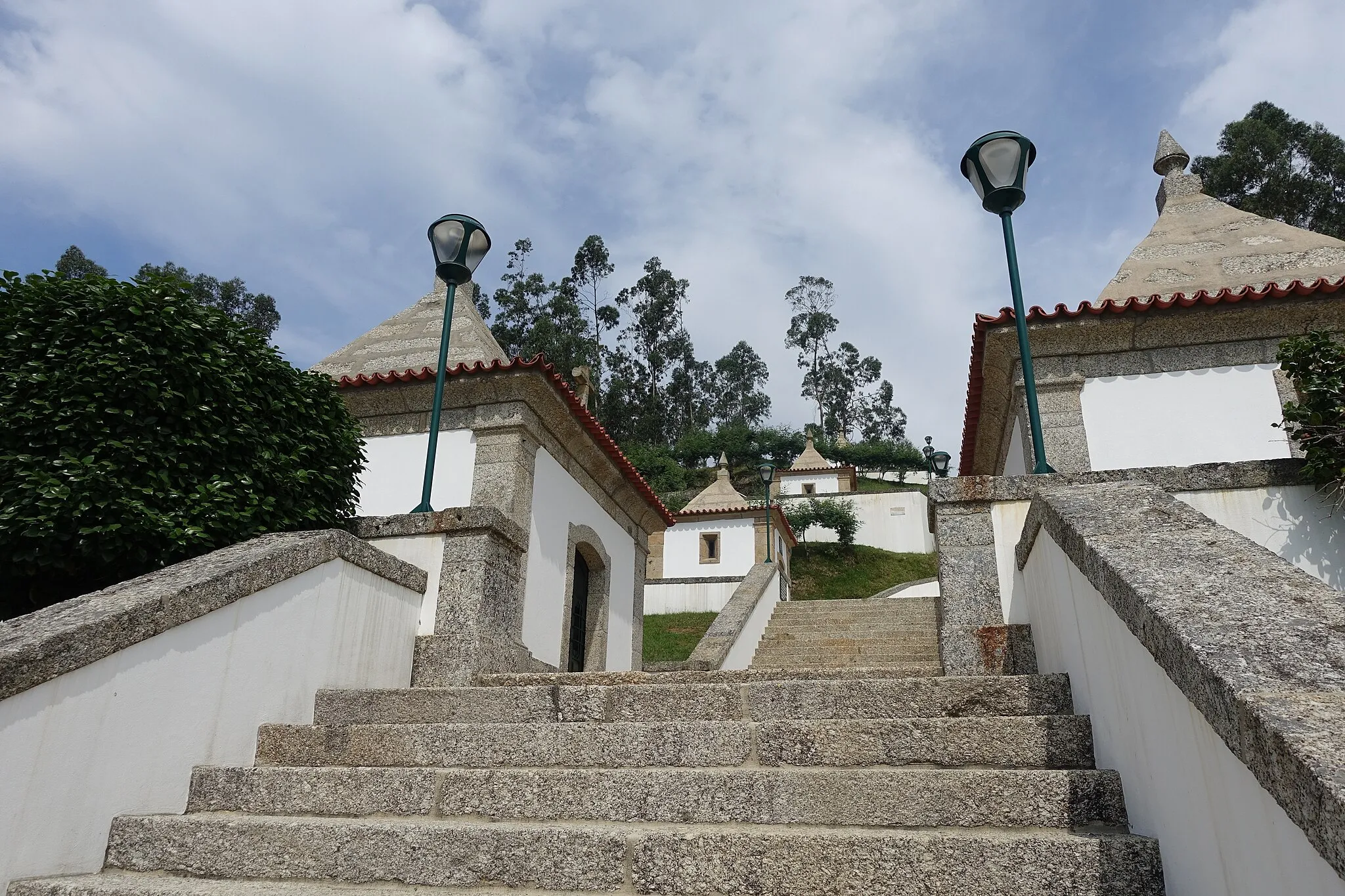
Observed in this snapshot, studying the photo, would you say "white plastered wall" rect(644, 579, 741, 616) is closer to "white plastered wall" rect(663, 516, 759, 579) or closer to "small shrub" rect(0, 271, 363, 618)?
"white plastered wall" rect(663, 516, 759, 579)

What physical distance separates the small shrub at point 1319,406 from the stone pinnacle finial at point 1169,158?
8.45m

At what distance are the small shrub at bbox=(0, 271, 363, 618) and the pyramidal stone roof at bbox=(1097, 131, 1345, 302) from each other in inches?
363

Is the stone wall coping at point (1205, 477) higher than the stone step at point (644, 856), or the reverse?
the stone wall coping at point (1205, 477)

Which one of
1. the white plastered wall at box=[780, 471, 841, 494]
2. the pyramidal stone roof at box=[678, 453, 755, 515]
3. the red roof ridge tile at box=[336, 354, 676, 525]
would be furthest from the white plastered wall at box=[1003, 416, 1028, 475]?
the white plastered wall at box=[780, 471, 841, 494]

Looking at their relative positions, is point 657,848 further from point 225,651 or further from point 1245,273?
point 1245,273

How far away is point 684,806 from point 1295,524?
13.2ft

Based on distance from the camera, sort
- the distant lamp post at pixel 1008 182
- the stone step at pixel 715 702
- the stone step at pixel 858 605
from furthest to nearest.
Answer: the stone step at pixel 858 605 → the distant lamp post at pixel 1008 182 → the stone step at pixel 715 702

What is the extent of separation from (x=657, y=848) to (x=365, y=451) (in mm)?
6466

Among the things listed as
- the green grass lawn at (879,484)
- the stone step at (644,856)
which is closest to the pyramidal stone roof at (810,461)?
the green grass lawn at (879,484)

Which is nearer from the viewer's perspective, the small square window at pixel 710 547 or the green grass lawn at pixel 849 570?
the small square window at pixel 710 547

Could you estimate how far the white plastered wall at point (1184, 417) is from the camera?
24.6ft

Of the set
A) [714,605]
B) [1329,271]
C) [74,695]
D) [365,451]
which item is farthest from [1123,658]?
[714,605]

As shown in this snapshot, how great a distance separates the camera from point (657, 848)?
266 cm

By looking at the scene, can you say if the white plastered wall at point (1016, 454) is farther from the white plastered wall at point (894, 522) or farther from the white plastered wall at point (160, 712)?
the white plastered wall at point (894, 522)
